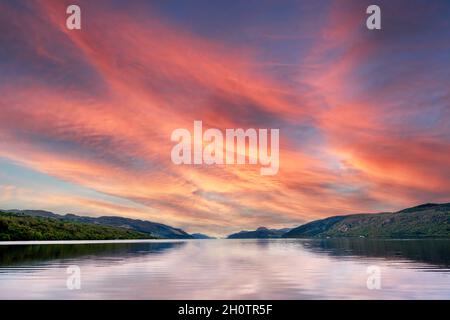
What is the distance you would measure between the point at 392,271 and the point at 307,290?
23.6 m

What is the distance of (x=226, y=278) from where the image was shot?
54156mm

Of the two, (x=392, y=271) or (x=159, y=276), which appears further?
(x=392, y=271)

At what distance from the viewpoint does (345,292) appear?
137 feet
